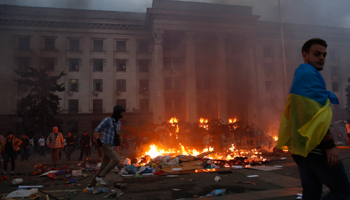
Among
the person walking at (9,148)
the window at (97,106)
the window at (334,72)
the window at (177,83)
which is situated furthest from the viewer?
the window at (334,72)

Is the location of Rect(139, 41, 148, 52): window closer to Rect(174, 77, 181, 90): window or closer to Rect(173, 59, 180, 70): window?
Rect(173, 59, 180, 70): window

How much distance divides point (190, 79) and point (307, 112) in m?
25.9

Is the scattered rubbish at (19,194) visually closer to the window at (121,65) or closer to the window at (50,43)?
the window at (121,65)

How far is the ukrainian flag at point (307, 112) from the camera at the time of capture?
178 centimetres

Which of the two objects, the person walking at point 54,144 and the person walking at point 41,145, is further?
the person walking at point 41,145

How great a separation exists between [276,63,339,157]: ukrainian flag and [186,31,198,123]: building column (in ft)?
82.8

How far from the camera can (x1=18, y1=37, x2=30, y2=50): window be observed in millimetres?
29469

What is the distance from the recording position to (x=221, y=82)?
27.9 metres

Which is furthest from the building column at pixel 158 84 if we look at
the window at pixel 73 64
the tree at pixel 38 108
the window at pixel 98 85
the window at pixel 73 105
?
the window at pixel 73 64

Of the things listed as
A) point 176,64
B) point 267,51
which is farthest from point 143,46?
point 267,51

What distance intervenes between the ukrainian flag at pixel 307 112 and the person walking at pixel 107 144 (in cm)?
357

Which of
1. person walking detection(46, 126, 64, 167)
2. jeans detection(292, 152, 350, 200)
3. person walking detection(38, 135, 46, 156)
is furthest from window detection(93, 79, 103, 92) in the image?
jeans detection(292, 152, 350, 200)

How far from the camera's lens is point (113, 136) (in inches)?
194

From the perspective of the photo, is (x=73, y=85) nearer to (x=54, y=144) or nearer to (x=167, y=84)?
(x=167, y=84)
